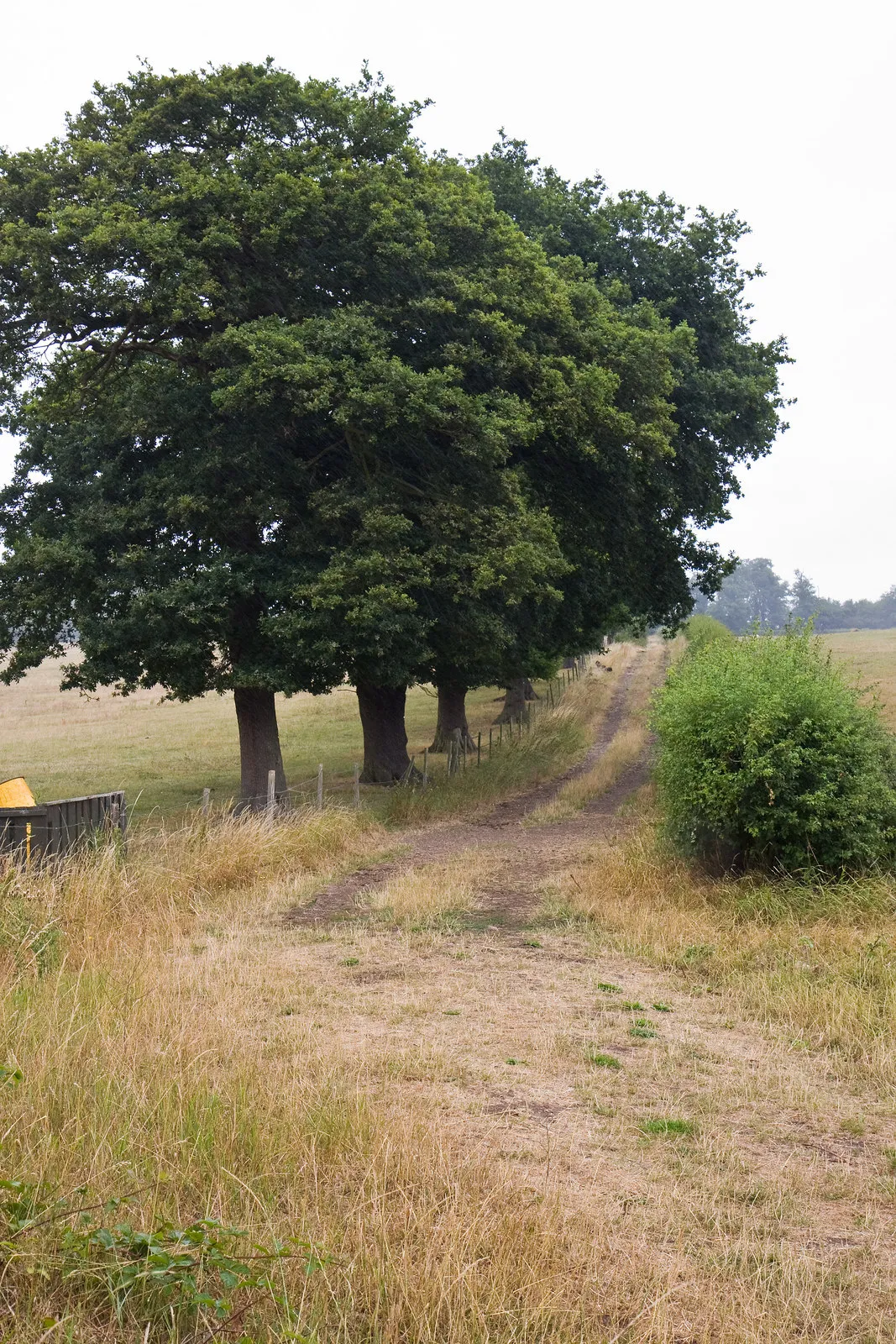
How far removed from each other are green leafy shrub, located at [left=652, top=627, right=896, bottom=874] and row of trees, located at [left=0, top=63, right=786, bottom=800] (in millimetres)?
6070

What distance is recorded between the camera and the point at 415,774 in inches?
1056

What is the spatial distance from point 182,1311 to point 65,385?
67.1 ft

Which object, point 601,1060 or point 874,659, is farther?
point 874,659

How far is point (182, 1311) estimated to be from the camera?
12.7ft

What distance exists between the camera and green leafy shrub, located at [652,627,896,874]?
13.1 metres

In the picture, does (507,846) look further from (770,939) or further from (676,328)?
(676,328)

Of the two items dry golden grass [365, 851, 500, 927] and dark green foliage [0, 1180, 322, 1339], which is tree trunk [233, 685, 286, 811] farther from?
dark green foliage [0, 1180, 322, 1339]

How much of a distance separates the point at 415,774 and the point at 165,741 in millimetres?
19146

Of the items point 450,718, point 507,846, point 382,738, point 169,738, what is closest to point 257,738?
point 382,738

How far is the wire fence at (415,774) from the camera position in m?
19.4

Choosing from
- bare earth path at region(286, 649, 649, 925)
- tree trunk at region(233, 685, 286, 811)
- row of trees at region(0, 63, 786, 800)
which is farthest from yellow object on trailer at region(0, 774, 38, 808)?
tree trunk at region(233, 685, 286, 811)

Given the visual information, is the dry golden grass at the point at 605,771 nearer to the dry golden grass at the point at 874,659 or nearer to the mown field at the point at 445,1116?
the dry golden grass at the point at 874,659

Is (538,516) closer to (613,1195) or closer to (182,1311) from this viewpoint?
(613,1195)

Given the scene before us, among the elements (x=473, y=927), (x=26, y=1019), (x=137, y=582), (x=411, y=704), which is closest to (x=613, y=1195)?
(x=26, y=1019)
